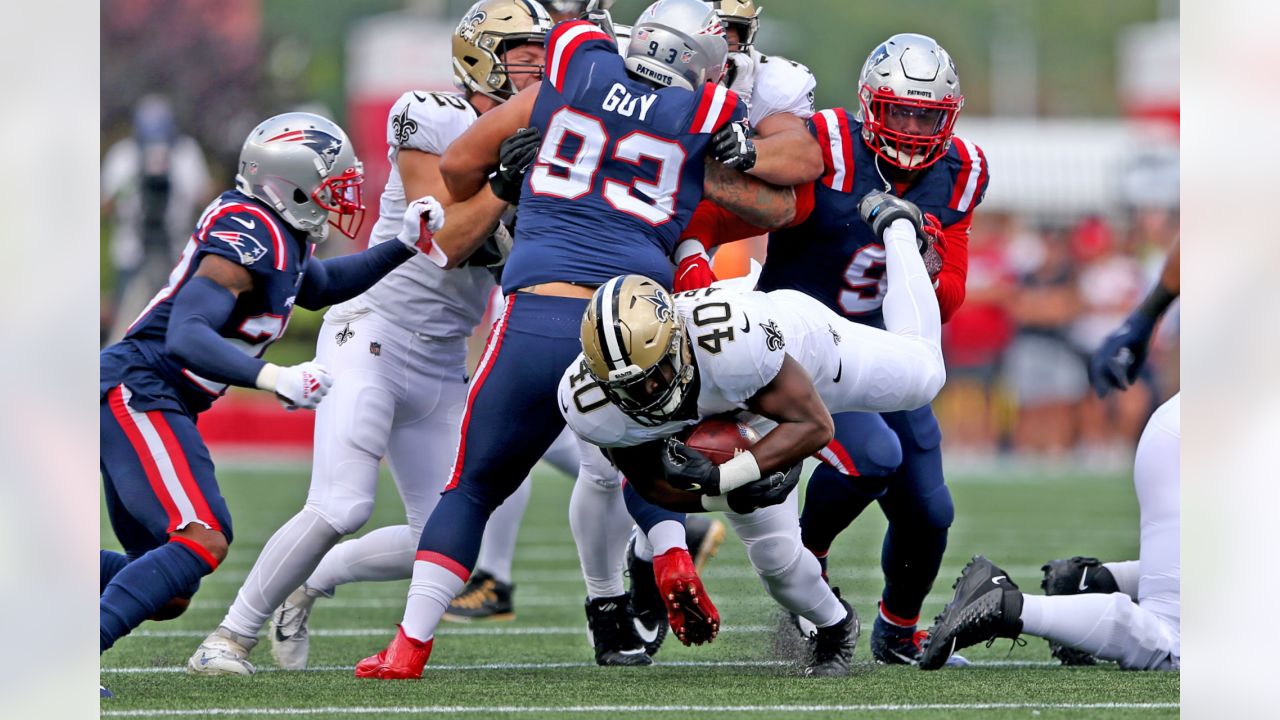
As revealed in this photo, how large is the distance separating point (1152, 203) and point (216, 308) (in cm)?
1673

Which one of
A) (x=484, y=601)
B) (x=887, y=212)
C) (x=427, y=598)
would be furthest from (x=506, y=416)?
(x=484, y=601)

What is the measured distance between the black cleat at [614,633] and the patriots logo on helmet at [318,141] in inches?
58.9

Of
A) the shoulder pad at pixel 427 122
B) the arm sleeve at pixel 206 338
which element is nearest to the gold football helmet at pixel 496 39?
the shoulder pad at pixel 427 122

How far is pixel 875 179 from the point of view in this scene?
5078 mm

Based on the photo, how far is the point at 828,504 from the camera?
16.9 feet

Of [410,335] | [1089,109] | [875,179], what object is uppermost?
[1089,109]

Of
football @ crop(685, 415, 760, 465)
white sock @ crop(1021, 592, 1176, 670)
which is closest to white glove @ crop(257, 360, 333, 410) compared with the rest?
football @ crop(685, 415, 760, 465)

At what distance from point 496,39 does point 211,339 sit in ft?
4.60

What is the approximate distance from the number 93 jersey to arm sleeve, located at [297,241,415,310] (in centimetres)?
88

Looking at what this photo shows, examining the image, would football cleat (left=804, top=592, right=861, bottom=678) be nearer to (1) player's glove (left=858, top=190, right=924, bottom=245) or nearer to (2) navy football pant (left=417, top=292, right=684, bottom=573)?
(2) navy football pant (left=417, top=292, right=684, bottom=573)

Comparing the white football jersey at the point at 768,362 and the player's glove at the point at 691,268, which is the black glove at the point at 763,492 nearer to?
the white football jersey at the point at 768,362

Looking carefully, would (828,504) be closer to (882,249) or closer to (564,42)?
(882,249)
